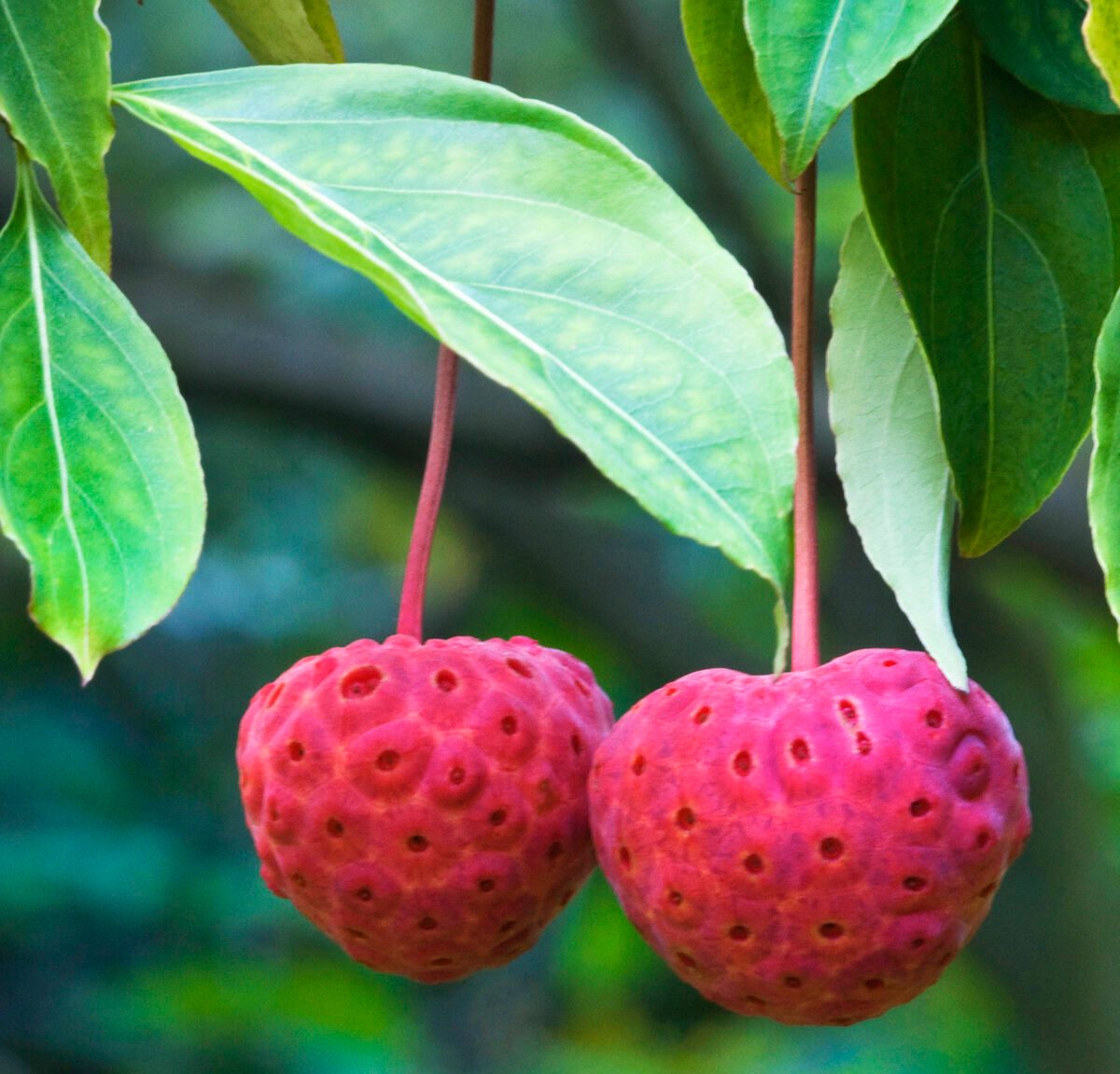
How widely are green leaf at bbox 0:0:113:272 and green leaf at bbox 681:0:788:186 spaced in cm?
18

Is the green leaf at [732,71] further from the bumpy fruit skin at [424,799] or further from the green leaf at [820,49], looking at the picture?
the bumpy fruit skin at [424,799]

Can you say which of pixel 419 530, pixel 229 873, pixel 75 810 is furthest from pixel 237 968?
pixel 419 530

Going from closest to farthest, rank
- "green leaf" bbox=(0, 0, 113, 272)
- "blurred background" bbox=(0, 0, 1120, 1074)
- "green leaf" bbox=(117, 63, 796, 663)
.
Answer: "green leaf" bbox=(117, 63, 796, 663), "green leaf" bbox=(0, 0, 113, 272), "blurred background" bbox=(0, 0, 1120, 1074)

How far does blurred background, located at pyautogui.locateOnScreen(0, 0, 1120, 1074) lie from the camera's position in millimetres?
2152

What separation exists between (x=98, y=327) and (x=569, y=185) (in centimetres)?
16

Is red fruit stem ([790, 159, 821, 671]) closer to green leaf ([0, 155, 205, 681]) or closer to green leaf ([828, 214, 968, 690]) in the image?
green leaf ([828, 214, 968, 690])

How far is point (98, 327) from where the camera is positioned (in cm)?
48

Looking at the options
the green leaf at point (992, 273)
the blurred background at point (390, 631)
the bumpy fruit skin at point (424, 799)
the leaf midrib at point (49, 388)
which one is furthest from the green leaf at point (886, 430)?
the blurred background at point (390, 631)

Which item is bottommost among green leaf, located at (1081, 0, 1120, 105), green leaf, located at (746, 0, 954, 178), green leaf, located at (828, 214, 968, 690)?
green leaf, located at (828, 214, 968, 690)

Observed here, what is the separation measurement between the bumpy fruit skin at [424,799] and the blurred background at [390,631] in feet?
4.73

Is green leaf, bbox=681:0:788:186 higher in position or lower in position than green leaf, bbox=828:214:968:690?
higher

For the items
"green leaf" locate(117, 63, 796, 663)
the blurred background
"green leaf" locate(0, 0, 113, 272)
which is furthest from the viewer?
the blurred background

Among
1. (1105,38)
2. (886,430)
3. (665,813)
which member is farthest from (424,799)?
(1105,38)

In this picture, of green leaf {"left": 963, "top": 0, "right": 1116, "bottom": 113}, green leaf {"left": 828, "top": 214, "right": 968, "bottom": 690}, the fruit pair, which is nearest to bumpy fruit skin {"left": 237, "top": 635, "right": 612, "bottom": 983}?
the fruit pair
